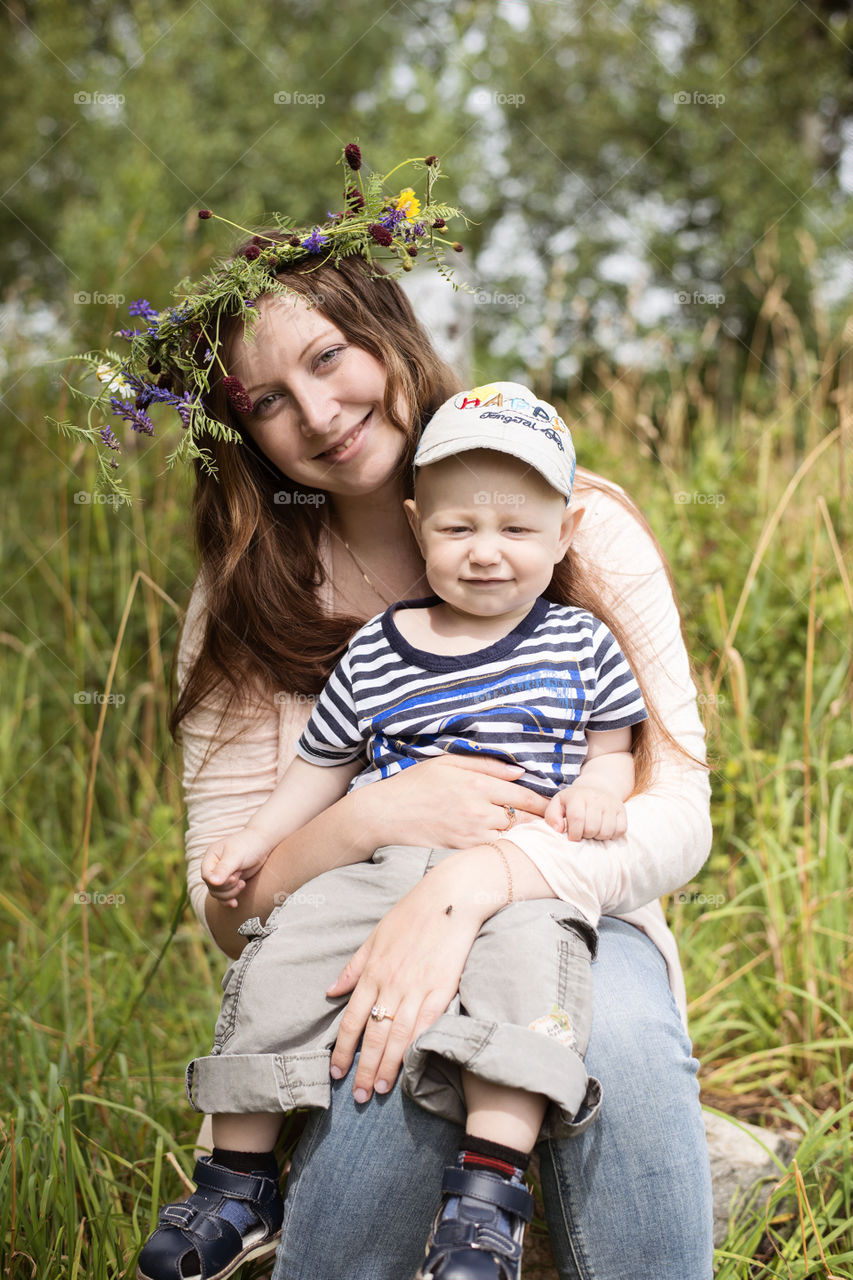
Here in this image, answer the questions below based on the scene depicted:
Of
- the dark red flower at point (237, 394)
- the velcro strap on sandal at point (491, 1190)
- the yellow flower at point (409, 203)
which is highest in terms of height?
the yellow flower at point (409, 203)

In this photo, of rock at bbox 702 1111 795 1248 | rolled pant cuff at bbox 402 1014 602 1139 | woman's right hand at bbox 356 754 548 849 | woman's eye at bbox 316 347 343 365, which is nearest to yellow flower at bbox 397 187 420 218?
woman's eye at bbox 316 347 343 365

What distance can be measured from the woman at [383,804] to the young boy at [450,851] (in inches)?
1.9

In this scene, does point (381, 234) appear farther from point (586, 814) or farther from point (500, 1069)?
point (500, 1069)

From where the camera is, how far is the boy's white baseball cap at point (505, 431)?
5.02 ft

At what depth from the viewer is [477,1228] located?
112 centimetres

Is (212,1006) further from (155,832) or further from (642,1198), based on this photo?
(642,1198)

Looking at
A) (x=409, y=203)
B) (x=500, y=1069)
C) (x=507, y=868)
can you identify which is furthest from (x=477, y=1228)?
(x=409, y=203)

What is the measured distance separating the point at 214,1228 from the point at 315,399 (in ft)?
4.01

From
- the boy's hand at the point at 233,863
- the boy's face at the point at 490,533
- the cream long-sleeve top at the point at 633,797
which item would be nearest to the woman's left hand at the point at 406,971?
the cream long-sleeve top at the point at 633,797

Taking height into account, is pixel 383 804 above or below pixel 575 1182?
above

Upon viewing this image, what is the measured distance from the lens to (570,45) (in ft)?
46.0

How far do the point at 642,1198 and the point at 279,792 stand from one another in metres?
0.80

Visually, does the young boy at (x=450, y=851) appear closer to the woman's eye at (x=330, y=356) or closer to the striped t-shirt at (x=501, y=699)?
the striped t-shirt at (x=501, y=699)

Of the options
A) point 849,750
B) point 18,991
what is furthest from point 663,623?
point 18,991
